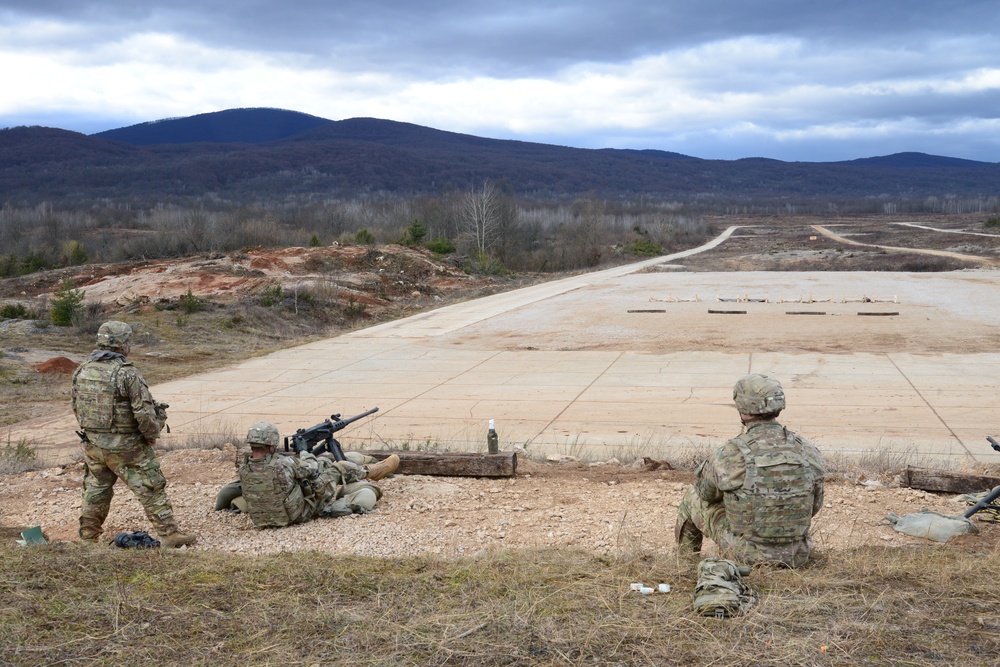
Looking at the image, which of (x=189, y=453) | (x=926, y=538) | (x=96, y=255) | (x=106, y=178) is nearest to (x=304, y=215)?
(x=96, y=255)

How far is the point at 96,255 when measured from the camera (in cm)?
5216

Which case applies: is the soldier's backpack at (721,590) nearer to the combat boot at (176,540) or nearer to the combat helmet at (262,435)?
the combat helmet at (262,435)

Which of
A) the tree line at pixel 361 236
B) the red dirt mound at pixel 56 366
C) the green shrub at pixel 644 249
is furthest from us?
the green shrub at pixel 644 249

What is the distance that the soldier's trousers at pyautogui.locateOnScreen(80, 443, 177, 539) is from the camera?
7.08 metres

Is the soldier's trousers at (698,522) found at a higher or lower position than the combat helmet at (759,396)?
lower

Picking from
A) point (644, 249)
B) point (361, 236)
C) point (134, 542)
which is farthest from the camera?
point (644, 249)

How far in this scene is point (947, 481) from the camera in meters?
8.38

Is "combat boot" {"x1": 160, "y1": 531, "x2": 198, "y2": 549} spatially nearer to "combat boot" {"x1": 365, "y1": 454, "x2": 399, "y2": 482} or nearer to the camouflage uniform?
the camouflage uniform

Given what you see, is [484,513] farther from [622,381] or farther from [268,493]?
[622,381]

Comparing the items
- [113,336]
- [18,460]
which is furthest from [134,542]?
[18,460]

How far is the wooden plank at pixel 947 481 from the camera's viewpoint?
825cm

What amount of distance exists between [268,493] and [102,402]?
4.84 feet

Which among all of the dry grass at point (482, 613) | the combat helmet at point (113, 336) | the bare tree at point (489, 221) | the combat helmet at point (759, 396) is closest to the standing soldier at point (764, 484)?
the combat helmet at point (759, 396)

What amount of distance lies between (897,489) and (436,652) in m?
5.78
